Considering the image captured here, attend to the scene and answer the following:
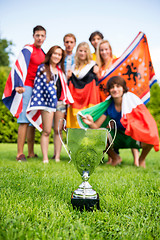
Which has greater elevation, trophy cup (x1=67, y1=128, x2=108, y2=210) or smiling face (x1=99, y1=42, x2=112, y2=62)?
smiling face (x1=99, y1=42, x2=112, y2=62)

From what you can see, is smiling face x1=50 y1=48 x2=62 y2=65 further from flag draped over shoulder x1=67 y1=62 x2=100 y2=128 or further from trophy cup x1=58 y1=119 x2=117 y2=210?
trophy cup x1=58 y1=119 x2=117 y2=210

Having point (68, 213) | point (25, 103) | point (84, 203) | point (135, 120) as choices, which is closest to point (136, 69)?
point (135, 120)

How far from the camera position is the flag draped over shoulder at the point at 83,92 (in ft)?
12.6

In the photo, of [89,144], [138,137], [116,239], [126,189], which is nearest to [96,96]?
[138,137]

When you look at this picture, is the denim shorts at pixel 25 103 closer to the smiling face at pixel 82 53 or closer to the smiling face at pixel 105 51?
the smiling face at pixel 82 53

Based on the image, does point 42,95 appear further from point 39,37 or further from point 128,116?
point 128,116

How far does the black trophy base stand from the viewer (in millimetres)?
1524

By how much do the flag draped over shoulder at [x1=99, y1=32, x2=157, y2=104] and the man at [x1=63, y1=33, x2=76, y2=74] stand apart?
2.01ft

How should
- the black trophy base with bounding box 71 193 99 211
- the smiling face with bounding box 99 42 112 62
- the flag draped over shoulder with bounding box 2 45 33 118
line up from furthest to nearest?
the smiling face with bounding box 99 42 112 62, the flag draped over shoulder with bounding box 2 45 33 118, the black trophy base with bounding box 71 193 99 211

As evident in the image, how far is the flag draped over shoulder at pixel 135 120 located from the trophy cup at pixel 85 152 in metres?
1.55

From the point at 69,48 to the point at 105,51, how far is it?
627 mm

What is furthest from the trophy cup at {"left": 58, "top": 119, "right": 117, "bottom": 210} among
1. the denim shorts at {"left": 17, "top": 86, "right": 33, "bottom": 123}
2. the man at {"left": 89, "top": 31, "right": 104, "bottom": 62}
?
the man at {"left": 89, "top": 31, "right": 104, "bottom": 62}

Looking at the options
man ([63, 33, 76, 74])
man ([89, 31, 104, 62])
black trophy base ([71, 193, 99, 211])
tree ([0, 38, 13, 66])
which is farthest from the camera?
tree ([0, 38, 13, 66])

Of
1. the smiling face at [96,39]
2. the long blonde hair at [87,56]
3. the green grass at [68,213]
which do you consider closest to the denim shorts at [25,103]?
the long blonde hair at [87,56]
